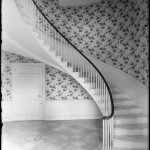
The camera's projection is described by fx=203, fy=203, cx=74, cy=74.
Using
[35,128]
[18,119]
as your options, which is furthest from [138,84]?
[18,119]

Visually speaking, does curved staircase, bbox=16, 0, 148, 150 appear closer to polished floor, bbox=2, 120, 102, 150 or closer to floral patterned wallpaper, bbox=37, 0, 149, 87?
polished floor, bbox=2, 120, 102, 150

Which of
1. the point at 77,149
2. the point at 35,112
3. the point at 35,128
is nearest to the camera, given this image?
the point at 77,149

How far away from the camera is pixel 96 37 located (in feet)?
24.1

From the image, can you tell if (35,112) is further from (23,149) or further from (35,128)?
(23,149)

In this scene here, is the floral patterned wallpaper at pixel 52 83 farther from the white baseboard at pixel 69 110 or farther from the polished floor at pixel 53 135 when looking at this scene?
the polished floor at pixel 53 135

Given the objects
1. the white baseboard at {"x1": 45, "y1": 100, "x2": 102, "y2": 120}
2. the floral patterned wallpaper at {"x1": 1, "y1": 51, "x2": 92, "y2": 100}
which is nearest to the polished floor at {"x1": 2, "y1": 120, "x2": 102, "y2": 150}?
the white baseboard at {"x1": 45, "y1": 100, "x2": 102, "y2": 120}

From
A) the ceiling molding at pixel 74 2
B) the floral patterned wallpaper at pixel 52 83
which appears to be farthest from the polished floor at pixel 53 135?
the ceiling molding at pixel 74 2

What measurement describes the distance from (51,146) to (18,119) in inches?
118

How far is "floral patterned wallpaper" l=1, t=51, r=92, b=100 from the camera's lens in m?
7.45

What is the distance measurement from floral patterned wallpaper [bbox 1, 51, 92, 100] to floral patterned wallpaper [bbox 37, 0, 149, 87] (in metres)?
1.34

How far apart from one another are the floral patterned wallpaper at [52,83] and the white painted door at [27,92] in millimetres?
188

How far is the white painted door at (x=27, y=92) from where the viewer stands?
7461 mm

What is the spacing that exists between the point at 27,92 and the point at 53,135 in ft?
7.80

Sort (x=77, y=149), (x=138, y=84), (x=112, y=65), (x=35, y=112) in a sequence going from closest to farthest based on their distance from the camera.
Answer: (x=77, y=149) < (x=138, y=84) < (x=112, y=65) < (x=35, y=112)
